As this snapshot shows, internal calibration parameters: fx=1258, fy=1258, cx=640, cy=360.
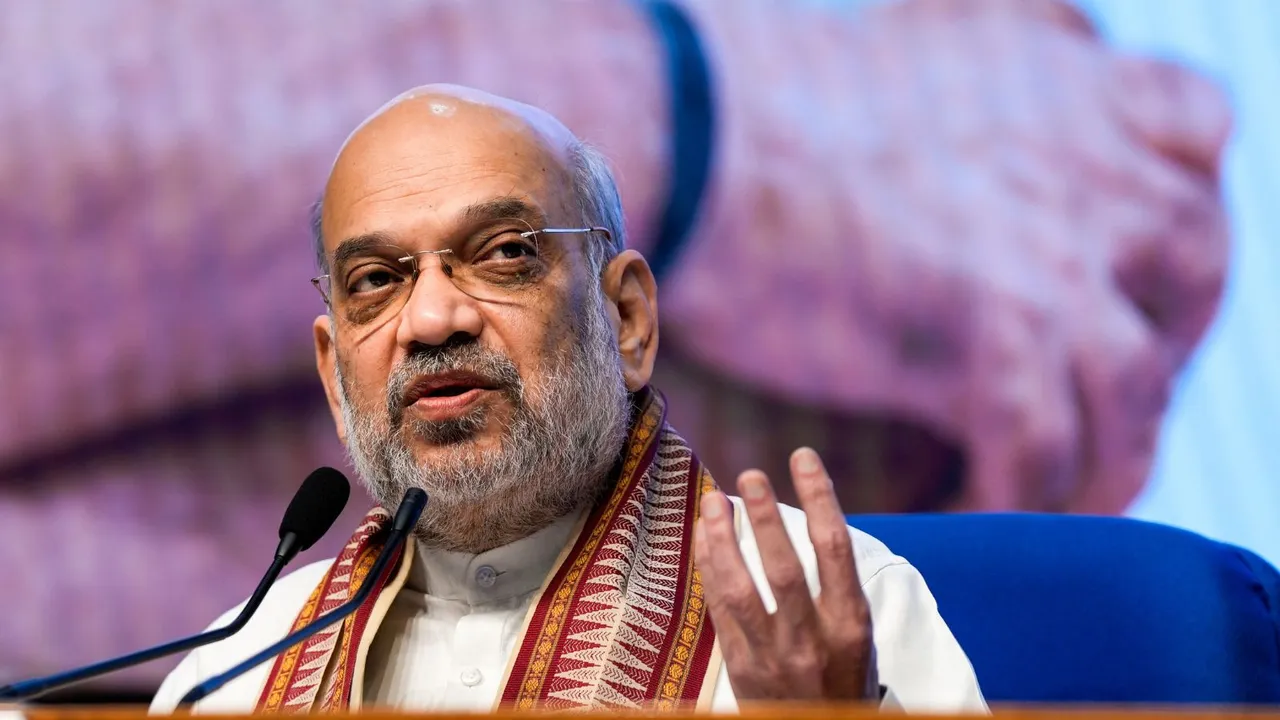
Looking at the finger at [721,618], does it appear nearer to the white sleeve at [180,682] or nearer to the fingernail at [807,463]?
the fingernail at [807,463]

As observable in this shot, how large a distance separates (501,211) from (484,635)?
2.20 feet

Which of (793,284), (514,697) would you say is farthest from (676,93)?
(514,697)

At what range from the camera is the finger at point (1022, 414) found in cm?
289

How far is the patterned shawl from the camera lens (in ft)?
5.75

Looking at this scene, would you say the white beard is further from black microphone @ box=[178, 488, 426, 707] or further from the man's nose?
black microphone @ box=[178, 488, 426, 707]

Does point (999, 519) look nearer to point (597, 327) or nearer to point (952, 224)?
point (597, 327)

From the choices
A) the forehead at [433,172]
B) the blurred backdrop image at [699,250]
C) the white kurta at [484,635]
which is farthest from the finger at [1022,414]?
the forehead at [433,172]

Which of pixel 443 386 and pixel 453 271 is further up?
pixel 453 271

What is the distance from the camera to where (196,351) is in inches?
122

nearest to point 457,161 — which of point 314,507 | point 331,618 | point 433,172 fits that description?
point 433,172

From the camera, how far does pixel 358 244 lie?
6.65 ft

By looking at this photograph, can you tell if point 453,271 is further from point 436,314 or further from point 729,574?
point 729,574

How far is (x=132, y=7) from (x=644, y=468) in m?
2.01

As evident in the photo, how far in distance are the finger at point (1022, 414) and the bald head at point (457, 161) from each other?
1133 mm
